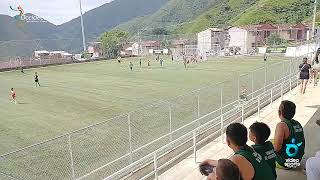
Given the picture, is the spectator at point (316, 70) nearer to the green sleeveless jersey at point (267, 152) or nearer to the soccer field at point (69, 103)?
the soccer field at point (69, 103)

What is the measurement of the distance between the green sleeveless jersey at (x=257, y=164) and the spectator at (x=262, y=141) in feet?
1.18

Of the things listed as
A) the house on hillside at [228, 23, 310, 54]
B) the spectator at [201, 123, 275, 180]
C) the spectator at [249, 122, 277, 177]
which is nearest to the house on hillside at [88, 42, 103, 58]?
the house on hillside at [228, 23, 310, 54]

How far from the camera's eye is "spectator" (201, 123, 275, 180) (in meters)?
4.19

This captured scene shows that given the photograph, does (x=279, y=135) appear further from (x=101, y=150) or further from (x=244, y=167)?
(x=101, y=150)

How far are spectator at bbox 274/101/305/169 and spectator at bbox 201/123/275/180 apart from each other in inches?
53.3

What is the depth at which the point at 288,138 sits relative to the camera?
5.69 m

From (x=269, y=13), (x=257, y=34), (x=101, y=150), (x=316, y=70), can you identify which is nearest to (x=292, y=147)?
(x=101, y=150)

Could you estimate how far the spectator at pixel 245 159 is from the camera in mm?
4188

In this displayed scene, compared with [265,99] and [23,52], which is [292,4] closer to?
[23,52]

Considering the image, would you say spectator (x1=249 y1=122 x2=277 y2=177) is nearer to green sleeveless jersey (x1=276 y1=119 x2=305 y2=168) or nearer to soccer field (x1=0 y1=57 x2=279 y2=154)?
green sleeveless jersey (x1=276 y1=119 x2=305 y2=168)

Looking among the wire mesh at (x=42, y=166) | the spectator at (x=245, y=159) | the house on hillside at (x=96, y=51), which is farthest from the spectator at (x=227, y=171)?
A: the house on hillside at (x=96, y=51)

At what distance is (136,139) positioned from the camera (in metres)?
13.2

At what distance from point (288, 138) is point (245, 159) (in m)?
1.79

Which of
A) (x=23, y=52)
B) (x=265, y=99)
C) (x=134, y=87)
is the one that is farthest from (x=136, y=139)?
(x=23, y=52)
